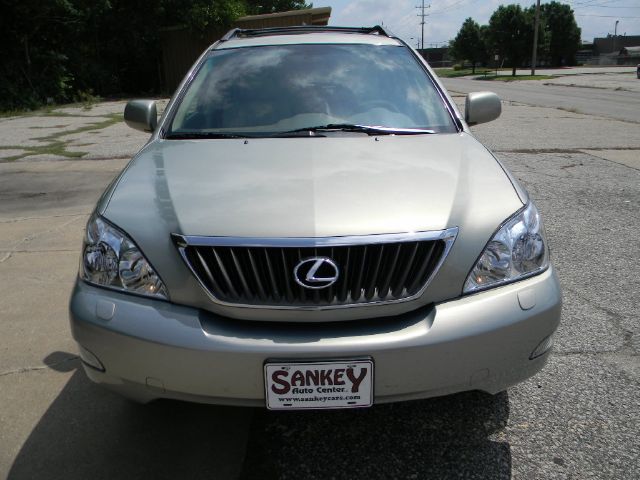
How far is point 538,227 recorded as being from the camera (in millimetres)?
2115

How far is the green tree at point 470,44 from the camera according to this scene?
230 feet

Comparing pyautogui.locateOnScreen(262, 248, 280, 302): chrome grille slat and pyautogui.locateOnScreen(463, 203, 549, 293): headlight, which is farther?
pyautogui.locateOnScreen(463, 203, 549, 293): headlight

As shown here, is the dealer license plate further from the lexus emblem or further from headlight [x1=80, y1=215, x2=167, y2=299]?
headlight [x1=80, y1=215, x2=167, y2=299]

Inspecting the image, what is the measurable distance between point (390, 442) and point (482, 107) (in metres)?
2.03

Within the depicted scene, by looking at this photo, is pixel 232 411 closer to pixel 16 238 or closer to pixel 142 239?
pixel 142 239

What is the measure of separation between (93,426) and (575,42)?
78256 millimetres

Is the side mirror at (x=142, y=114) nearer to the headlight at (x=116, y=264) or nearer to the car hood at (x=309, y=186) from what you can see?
the car hood at (x=309, y=186)

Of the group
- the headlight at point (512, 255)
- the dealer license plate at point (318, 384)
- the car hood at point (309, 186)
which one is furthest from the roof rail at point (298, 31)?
the dealer license plate at point (318, 384)

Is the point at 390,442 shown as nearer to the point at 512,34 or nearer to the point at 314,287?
the point at 314,287

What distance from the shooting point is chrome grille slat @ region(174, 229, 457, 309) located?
5.84 feet

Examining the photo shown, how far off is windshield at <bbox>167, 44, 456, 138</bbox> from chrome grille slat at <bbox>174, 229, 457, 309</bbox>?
109 centimetres

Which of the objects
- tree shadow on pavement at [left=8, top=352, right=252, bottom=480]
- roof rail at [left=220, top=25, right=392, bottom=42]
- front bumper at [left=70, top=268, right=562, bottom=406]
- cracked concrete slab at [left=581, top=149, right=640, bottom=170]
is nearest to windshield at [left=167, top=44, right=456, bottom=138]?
roof rail at [left=220, top=25, right=392, bottom=42]

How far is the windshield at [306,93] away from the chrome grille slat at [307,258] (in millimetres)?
1093

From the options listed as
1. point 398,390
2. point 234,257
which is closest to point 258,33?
point 234,257
